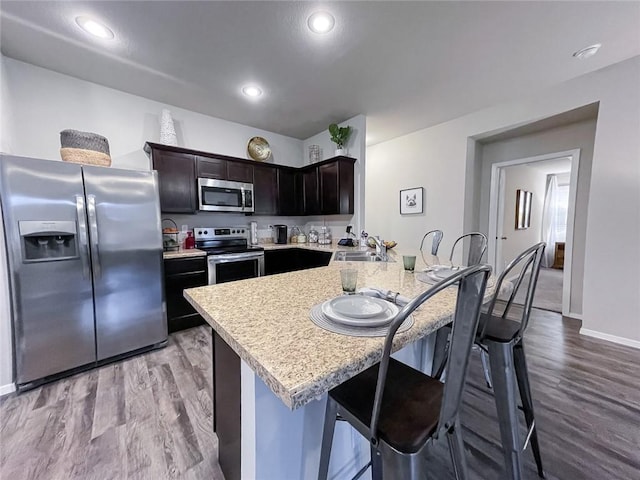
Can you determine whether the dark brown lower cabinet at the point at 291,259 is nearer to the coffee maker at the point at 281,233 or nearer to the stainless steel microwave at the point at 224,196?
the coffee maker at the point at 281,233

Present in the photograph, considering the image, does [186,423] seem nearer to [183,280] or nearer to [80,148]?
[183,280]

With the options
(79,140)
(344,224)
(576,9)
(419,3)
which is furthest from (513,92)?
(79,140)

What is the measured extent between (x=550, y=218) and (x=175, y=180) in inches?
318

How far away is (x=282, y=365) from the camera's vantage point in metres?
0.54

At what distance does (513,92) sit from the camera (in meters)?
2.72

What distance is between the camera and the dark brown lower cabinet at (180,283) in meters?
2.51

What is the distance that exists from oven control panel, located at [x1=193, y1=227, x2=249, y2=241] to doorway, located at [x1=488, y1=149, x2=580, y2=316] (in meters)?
3.76

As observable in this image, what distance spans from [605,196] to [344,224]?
2.73 m

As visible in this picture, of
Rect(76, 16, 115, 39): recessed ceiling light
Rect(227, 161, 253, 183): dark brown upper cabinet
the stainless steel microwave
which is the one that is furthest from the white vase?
Rect(76, 16, 115, 39): recessed ceiling light

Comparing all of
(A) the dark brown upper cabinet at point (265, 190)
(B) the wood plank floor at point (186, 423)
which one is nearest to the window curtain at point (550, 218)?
(B) the wood plank floor at point (186, 423)

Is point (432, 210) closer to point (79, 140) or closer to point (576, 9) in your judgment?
point (576, 9)

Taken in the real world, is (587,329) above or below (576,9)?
below

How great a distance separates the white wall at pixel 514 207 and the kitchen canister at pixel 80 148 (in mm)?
5168

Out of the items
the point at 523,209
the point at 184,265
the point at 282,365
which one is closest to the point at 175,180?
the point at 184,265
